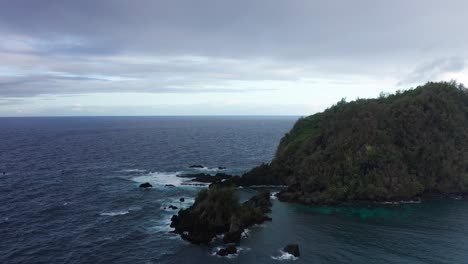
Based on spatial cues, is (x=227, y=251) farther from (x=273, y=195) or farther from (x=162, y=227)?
(x=273, y=195)

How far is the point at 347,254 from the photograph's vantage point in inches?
2319

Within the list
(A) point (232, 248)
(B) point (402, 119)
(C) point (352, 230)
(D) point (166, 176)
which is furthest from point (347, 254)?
(D) point (166, 176)

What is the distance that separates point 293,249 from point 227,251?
407 inches

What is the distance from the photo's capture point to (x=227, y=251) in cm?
5925

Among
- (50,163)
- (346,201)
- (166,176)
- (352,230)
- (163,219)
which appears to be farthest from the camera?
→ (50,163)

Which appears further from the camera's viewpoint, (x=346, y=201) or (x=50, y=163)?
(x=50, y=163)

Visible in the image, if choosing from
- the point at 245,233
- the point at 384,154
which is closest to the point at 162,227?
the point at 245,233

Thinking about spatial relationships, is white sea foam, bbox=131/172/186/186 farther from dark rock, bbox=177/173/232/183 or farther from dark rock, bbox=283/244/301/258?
dark rock, bbox=283/244/301/258

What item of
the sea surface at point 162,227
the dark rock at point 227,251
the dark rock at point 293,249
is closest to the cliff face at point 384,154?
the sea surface at point 162,227

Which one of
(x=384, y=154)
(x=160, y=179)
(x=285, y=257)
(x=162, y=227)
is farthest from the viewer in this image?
(x=160, y=179)

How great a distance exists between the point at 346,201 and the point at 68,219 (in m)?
62.1

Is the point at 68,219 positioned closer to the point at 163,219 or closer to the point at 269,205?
the point at 163,219

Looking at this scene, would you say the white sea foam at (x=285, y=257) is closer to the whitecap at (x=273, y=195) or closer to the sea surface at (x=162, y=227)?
the sea surface at (x=162, y=227)

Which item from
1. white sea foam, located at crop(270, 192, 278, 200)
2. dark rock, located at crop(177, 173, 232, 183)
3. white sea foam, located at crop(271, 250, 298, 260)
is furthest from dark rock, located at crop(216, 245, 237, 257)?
dark rock, located at crop(177, 173, 232, 183)
